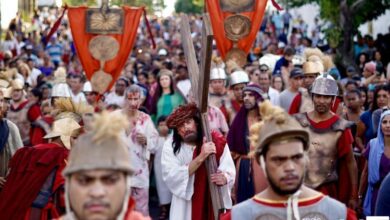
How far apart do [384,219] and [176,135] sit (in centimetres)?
421

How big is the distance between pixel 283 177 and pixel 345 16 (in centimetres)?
1662

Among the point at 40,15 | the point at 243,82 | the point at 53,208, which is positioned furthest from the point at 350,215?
the point at 40,15

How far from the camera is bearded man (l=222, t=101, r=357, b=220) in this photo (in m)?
5.79

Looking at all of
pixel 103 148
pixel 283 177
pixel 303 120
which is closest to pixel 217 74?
pixel 303 120

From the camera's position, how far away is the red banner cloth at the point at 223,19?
45.9ft

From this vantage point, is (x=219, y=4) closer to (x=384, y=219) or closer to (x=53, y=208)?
(x=53, y=208)

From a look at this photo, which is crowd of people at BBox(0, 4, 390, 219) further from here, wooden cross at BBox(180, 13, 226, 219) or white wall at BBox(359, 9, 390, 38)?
white wall at BBox(359, 9, 390, 38)

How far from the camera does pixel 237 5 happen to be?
47.6 feet

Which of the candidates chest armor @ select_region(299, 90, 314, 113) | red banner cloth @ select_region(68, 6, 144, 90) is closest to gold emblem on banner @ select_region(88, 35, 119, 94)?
red banner cloth @ select_region(68, 6, 144, 90)

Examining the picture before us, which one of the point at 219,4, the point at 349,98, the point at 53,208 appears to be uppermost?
the point at 219,4

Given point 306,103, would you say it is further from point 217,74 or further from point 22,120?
point 22,120

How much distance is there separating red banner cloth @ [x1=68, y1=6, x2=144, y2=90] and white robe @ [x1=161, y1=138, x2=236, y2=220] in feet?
17.9

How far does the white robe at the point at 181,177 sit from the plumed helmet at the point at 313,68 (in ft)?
11.1

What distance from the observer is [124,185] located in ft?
16.7
